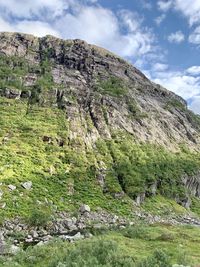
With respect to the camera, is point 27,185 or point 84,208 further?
point 84,208

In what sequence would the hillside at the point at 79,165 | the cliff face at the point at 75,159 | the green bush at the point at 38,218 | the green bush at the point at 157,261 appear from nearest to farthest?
the green bush at the point at 157,261 → the green bush at the point at 38,218 → the hillside at the point at 79,165 → the cliff face at the point at 75,159

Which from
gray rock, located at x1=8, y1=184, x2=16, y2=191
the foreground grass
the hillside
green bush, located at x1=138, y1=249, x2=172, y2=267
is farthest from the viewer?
the hillside

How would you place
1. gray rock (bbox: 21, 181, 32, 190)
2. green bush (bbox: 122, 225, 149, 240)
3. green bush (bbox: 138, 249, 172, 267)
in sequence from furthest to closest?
gray rock (bbox: 21, 181, 32, 190), green bush (bbox: 122, 225, 149, 240), green bush (bbox: 138, 249, 172, 267)

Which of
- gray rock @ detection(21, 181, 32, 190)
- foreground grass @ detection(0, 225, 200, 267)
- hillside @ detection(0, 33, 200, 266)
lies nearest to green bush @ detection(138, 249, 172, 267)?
foreground grass @ detection(0, 225, 200, 267)

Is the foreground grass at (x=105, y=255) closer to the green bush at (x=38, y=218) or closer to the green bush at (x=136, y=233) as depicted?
the green bush at (x=136, y=233)

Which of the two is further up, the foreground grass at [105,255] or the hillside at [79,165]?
the hillside at [79,165]

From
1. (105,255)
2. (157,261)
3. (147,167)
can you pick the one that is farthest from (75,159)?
(157,261)

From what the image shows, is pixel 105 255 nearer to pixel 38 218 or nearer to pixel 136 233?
pixel 136 233

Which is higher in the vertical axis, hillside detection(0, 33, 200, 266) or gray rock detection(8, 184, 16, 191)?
hillside detection(0, 33, 200, 266)

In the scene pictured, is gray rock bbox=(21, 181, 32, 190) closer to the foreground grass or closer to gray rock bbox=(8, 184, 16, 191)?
gray rock bbox=(8, 184, 16, 191)

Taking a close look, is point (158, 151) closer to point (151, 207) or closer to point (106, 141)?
point (106, 141)

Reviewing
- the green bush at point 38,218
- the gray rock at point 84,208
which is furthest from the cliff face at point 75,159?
the green bush at point 38,218

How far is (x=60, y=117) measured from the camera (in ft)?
584

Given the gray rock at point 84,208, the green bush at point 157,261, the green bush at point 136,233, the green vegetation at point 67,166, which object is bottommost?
the green bush at point 157,261
